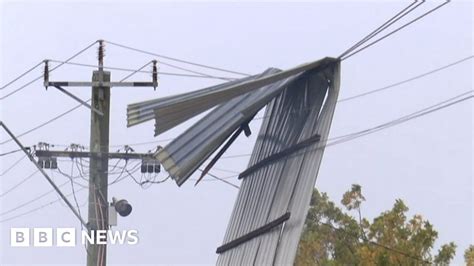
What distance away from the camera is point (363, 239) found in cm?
3956

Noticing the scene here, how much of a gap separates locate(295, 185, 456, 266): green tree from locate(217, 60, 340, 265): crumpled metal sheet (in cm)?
1343

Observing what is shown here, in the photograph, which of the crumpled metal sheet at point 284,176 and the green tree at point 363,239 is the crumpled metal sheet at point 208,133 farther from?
the green tree at point 363,239

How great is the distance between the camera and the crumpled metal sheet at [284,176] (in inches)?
750

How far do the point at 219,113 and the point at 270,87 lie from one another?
91 centimetres

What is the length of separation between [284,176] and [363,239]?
65.2ft

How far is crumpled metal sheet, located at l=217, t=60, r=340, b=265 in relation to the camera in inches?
750

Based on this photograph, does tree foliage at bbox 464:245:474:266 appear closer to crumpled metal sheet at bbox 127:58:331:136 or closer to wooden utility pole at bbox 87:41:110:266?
wooden utility pole at bbox 87:41:110:266


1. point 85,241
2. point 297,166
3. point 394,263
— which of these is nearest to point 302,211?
point 297,166

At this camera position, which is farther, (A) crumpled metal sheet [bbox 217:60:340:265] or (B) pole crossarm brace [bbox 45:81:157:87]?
(B) pole crossarm brace [bbox 45:81:157:87]

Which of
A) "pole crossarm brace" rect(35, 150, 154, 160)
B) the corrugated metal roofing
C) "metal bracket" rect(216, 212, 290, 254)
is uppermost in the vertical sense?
"pole crossarm brace" rect(35, 150, 154, 160)

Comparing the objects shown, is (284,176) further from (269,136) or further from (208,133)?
(269,136)

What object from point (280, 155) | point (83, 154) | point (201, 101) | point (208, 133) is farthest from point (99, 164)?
point (201, 101)

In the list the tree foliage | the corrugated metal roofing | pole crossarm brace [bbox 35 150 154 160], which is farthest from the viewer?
the tree foliage

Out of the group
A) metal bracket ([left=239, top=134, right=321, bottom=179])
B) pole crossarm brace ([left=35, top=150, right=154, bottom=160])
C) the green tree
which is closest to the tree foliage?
the green tree
